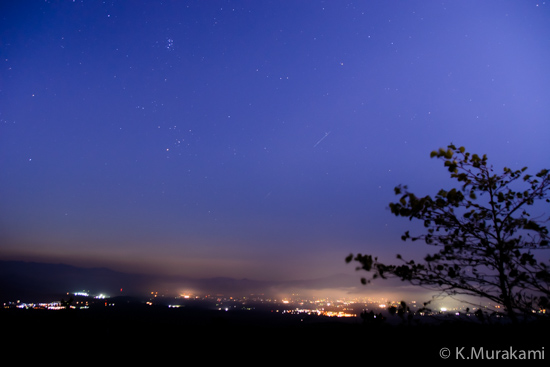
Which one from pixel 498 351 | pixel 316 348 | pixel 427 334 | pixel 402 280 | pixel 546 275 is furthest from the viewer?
pixel 427 334

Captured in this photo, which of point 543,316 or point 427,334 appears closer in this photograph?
point 543,316

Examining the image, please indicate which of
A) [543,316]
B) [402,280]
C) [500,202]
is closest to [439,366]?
[402,280]

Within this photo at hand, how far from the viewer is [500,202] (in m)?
5.70

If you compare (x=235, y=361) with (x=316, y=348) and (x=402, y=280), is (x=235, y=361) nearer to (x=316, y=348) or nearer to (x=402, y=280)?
(x=316, y=348)

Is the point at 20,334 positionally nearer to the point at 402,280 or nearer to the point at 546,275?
the point at 402,280

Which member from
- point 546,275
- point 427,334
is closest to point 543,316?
point 546,275

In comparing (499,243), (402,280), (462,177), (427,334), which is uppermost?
(462,177)

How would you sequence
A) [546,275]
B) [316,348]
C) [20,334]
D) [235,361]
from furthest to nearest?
[20,334]
[316,348]
[235,361]
[546,275]

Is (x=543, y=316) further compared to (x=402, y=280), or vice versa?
(x=402, y=280)

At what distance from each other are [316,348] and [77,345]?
608 centimetres

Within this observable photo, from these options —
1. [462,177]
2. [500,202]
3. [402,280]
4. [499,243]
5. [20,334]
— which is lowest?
[20,334]

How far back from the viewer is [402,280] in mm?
5418

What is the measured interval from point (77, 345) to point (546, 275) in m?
10.2

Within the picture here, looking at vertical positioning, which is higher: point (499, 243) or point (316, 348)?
point (499, 243)
